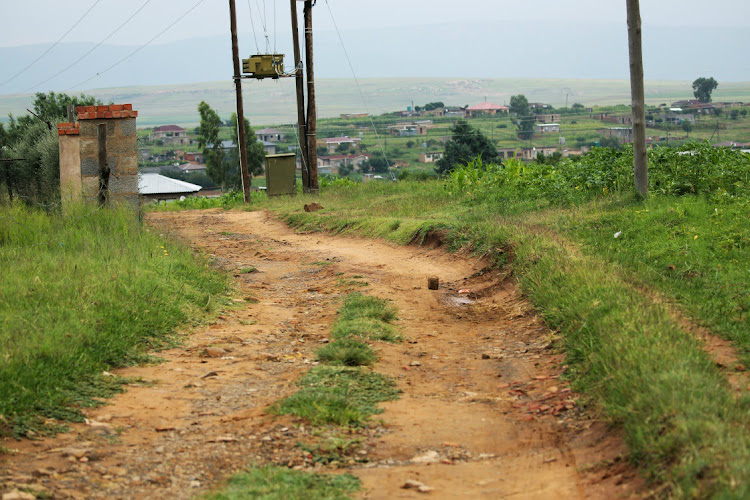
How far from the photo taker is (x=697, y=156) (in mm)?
12312

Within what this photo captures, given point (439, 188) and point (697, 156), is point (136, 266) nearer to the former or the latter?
point (697, 156)

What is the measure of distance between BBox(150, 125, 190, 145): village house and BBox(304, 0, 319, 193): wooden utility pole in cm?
7195

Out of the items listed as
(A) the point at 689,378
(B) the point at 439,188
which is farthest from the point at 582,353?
(B) the point at 439,188

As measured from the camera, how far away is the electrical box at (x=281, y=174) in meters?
25.5

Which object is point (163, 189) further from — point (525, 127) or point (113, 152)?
point (113, 152)

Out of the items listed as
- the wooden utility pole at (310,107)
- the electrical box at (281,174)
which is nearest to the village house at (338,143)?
the electrical box at (281,174)

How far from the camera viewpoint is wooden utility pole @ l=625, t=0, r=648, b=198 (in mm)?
11648

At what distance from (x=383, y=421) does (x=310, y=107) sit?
19686mm

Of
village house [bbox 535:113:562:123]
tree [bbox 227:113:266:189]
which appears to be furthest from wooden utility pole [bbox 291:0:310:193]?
village house [bbox 535:113:562:123]

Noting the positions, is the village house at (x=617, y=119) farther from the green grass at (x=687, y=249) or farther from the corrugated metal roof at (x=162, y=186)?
the green grass at (x=687, y=249)

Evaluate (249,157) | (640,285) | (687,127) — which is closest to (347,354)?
(640,285)

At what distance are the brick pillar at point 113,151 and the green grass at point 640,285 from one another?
4.44 m

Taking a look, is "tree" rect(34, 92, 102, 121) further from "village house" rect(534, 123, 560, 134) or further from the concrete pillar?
"village house" rect(534, 123, 560, 134)

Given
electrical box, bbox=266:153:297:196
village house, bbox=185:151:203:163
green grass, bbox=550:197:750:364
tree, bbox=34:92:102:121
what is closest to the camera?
→ green grass, bbox=550:197:750:364
